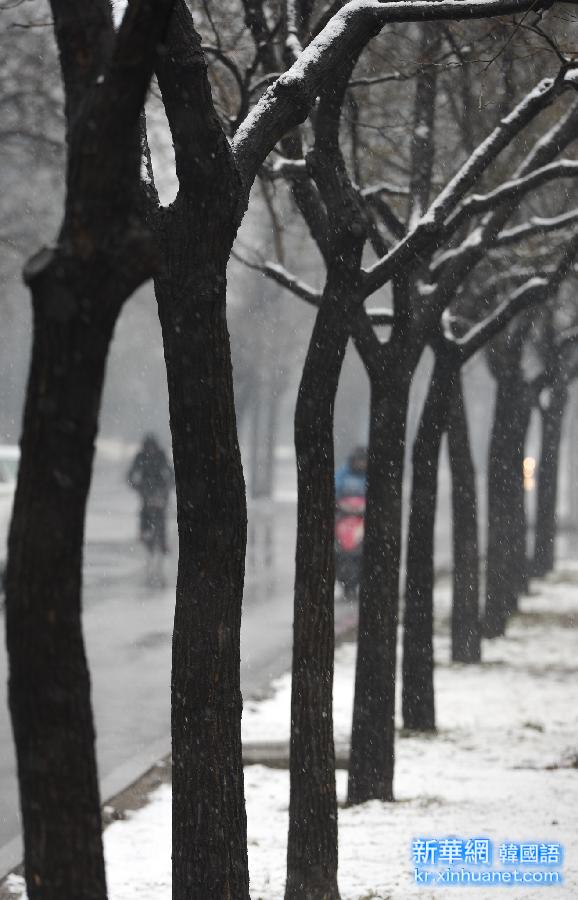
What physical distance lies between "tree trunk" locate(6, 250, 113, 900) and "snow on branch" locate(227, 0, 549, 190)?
6.07 feet

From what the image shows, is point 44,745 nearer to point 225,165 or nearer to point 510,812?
point 225,165

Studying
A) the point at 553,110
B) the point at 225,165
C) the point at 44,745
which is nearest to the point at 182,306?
the point at 225,165

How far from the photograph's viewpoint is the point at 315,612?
6305 mm

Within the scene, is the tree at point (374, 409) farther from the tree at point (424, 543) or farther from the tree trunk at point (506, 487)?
the tree trunk at point (506, 487)

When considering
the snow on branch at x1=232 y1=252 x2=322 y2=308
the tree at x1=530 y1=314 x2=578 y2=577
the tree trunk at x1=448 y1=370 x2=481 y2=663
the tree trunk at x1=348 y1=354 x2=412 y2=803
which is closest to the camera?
the tree trunk at x1=348 y1=354 x2=412 y2=803

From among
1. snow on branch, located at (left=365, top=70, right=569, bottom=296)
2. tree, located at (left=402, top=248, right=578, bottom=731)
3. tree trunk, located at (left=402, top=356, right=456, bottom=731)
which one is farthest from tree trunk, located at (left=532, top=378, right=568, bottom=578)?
snow on branch, located at (left=365, top=70, right=569, bottom=296)

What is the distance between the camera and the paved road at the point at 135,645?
9312mm

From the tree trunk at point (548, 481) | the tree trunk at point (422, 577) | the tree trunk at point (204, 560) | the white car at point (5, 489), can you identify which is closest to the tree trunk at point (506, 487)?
the tree trunk at point (548, 481)

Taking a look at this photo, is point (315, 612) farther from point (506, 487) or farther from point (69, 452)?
point (506, 487)

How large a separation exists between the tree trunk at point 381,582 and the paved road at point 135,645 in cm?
153

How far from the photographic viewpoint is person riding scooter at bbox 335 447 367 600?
1864 centimetres

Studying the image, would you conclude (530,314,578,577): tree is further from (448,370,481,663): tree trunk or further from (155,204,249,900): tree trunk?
(155,204,249,900): tree trunk

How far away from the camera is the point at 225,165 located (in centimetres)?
456

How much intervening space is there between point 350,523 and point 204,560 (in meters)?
14.1
